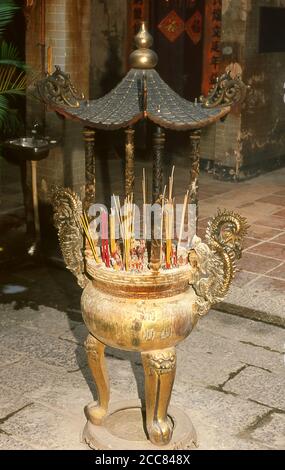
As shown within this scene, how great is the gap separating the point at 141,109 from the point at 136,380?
2389 mm

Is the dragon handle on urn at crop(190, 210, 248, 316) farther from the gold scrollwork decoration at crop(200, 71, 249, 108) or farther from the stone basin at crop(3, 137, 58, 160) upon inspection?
the stone basin at crop(3, 137, 58, 160)

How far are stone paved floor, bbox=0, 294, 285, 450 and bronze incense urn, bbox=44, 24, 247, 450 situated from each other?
1.33 feet

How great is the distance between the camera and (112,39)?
1335cm

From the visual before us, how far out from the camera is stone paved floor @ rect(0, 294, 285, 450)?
4.96m

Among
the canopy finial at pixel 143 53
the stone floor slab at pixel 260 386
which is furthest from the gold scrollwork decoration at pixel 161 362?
the canopy finial at pixel 143 53

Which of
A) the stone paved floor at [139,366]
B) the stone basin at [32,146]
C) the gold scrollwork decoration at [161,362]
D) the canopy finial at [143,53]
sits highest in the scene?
the canopy finial at [143,53]

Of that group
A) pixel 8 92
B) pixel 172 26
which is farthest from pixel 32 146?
pixel 172 26

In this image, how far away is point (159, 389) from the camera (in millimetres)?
4492

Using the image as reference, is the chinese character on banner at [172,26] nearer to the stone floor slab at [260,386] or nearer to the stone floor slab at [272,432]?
the stone floor slab at [260,386]

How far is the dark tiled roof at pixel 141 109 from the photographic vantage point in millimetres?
4246

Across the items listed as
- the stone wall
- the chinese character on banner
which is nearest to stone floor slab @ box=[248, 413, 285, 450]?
the stone wall

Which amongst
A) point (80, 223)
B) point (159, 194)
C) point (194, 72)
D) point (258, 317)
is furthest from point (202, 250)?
point (194, 72)
